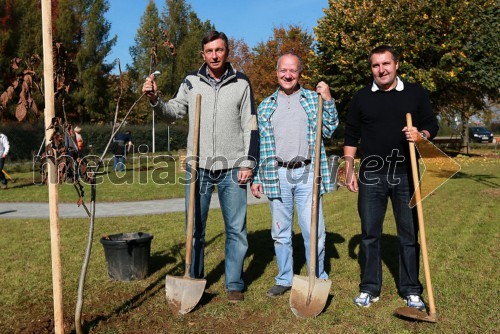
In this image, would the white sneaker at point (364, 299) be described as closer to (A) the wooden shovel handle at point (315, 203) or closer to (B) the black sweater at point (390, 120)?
(A) the wooden shovel handle at point (315, 203)

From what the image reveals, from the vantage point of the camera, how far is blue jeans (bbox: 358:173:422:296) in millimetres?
4148

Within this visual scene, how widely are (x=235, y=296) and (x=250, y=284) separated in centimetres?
55

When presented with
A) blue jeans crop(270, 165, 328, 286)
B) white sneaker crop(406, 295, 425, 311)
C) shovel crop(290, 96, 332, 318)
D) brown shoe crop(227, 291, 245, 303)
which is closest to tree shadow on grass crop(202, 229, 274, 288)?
brown shoe crop(227, 291, 245, 303)

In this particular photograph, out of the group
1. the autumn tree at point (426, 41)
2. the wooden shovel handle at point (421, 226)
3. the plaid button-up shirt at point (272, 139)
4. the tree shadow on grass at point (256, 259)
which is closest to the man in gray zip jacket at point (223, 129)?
the plaid button-up shirt at point (272, 139)

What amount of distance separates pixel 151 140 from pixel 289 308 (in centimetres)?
3445

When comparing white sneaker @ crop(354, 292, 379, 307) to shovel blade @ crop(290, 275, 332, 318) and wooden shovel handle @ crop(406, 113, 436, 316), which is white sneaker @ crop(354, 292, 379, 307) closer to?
shovel blade @ crop(290, 275, 332, 318)

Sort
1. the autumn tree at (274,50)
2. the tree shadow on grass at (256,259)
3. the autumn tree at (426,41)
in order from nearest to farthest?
1. the tree shadow on grass at (256,259)
2. the autumn tree at (426,41)
3. the autumn tree at (274,50)

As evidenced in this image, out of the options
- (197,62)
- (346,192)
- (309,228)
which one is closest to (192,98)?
(309,228)

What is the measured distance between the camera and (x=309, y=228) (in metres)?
4.49

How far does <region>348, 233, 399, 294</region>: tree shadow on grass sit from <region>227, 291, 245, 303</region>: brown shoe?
5.30ft

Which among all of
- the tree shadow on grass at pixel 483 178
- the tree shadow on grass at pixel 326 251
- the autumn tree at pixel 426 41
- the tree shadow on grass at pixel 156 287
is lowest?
the tree shadow on grass at pixel 156 287

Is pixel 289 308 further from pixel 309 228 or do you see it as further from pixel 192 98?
pixel 192 98

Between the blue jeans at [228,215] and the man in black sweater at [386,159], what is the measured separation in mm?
1063

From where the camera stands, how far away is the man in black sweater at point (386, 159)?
4035mm
